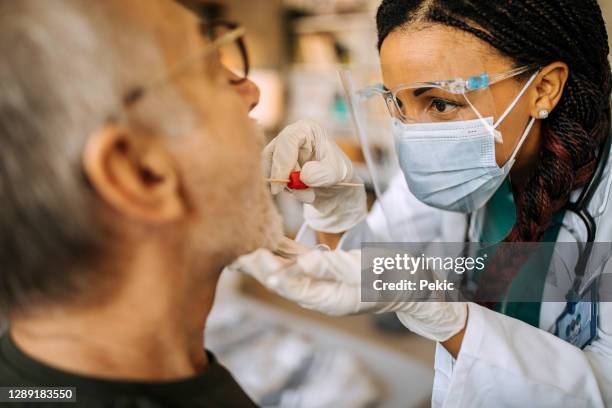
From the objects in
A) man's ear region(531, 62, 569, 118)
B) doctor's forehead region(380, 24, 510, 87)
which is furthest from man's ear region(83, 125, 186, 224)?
man's ear region(531, 62, 569, 118)

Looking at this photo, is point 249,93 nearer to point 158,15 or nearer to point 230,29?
point 230,29

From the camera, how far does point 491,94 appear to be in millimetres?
845

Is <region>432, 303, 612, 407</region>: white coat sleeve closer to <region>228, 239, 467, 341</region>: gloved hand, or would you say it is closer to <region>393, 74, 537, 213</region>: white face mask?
<region>228, 239, 467, 341</region>: gloved hand

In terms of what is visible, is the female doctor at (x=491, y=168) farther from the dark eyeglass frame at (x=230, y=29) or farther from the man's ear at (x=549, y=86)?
the dark eyeglass frame at (x=230, y=29)

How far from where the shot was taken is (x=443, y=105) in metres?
0.86

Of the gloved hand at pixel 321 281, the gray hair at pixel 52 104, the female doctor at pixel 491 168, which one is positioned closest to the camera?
the gray hair at pixel 52 104

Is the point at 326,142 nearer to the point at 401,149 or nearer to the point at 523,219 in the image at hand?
the point at 401,149

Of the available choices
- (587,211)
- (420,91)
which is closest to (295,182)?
(420,91)

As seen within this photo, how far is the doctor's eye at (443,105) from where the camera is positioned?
0.85 metres

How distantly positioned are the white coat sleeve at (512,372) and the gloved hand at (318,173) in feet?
0.91

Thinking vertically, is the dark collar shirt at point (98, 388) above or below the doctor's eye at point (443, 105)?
below

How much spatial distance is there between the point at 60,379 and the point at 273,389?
0.62m

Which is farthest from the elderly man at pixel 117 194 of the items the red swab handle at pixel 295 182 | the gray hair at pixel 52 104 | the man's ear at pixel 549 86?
the man's ear at pixel 549 86

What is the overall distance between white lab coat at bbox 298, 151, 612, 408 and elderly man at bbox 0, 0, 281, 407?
10.7 inches
